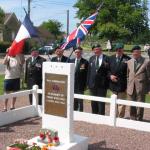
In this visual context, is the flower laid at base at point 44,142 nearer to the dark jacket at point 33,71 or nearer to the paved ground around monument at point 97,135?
the paved ground around monument at point 97,135

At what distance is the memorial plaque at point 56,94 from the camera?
750cm

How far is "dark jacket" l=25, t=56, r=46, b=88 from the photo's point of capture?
11.0 m

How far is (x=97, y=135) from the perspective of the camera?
901cm

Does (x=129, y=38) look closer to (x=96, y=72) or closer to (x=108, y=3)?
(x=108, y=3)

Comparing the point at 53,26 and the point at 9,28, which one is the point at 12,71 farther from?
the point at 53,26

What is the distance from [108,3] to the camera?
2891 inches

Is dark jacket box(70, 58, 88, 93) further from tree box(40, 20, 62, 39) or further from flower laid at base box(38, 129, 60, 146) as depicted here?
tree box(40, 20, 62, 39)

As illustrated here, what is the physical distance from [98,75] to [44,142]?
3087mm

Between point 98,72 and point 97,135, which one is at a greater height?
point 98,72

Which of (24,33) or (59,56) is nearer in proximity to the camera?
(24,33)

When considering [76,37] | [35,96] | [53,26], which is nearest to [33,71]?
[35,96]

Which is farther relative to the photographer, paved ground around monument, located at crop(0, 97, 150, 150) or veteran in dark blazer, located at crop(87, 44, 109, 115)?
veteran in dark blazer, located at crop(87, 44, 109, 115)

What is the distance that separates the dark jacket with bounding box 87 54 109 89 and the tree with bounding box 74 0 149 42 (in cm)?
6014

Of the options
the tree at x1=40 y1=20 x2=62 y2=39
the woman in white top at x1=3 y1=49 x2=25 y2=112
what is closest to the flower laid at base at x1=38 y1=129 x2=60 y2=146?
the woman in white top at x1=3 y1=49 x2=25 y2=112
